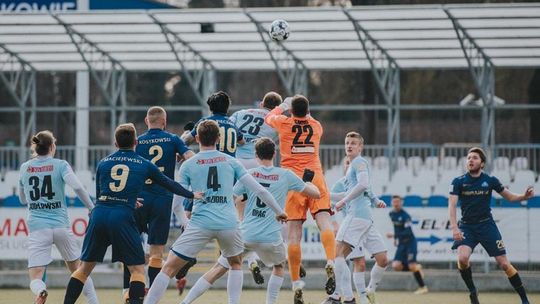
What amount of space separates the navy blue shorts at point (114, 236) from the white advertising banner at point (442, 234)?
30.9 feet

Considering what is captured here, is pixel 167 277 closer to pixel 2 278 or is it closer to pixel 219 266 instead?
pixel 219 266

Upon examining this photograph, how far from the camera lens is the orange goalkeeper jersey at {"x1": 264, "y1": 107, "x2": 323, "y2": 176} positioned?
15.6 meters

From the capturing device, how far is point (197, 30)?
2377 cm

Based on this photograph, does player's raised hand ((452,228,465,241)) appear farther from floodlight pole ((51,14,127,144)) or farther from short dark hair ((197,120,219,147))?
floodlight pole ((51,14,127,144))

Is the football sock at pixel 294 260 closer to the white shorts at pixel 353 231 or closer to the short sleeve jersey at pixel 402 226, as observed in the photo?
the white shorts at pixel 353 231

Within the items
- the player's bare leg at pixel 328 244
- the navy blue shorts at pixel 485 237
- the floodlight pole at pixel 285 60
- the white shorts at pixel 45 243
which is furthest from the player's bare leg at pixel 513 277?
the floodlight pole at pixel 285 60

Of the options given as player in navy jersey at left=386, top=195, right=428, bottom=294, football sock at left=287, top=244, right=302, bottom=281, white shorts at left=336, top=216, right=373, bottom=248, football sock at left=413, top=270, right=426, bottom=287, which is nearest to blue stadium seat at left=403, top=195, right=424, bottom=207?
player in navy jersey at left=386, top=195, right=428, bottom=294

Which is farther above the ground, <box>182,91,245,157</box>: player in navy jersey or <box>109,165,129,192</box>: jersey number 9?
<box>182,91,245,157</box>: player in navy jersey

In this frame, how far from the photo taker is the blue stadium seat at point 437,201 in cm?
2225

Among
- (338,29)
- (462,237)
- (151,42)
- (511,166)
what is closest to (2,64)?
(151,42)

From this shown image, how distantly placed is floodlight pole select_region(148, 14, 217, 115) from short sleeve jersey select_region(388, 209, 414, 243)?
4.33 metres

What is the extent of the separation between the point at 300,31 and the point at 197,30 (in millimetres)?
1904

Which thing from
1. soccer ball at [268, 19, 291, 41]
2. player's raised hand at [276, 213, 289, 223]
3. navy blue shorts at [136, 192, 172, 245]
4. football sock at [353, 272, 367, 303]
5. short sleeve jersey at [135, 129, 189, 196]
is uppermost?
soccer ball at [268, 19, 291, 41]

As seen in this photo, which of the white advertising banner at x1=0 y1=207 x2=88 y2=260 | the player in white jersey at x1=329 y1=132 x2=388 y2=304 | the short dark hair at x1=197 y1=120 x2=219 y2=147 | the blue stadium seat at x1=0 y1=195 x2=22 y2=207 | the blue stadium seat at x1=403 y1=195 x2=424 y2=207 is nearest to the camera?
the short dark hair at x1=197 y1=120 x2=219 y2=147
